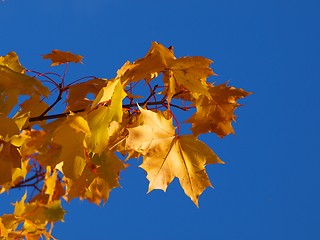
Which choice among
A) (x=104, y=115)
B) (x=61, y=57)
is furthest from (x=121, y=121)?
(x=61, y=57)

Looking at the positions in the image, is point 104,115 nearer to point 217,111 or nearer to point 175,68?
point 175,68

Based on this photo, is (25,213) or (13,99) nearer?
(13,99)

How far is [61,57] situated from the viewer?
1.39 m

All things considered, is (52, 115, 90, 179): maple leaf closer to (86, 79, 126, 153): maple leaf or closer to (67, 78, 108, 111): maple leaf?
(86, 79, 126, 153): maple leaf

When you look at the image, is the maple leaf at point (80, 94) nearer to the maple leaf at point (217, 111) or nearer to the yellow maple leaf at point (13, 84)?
the yellow maple leaf at point (13, 84)

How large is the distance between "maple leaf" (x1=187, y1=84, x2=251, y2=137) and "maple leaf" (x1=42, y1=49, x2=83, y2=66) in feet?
1.12

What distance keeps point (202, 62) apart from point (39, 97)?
42cm

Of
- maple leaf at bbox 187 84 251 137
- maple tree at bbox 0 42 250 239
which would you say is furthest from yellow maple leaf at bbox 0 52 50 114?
maple leaf at bbox 187 84 251 137

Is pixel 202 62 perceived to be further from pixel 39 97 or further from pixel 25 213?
pixel 25 213

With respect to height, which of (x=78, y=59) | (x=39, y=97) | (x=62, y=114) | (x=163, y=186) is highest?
(x=78, y=59)

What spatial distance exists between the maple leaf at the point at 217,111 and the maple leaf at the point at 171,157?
165 millimetres

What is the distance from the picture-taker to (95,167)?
1.33 meters

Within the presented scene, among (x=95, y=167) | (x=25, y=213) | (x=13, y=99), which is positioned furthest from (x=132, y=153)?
(x=25, y=213)

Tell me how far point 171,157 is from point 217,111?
0.73 ft
